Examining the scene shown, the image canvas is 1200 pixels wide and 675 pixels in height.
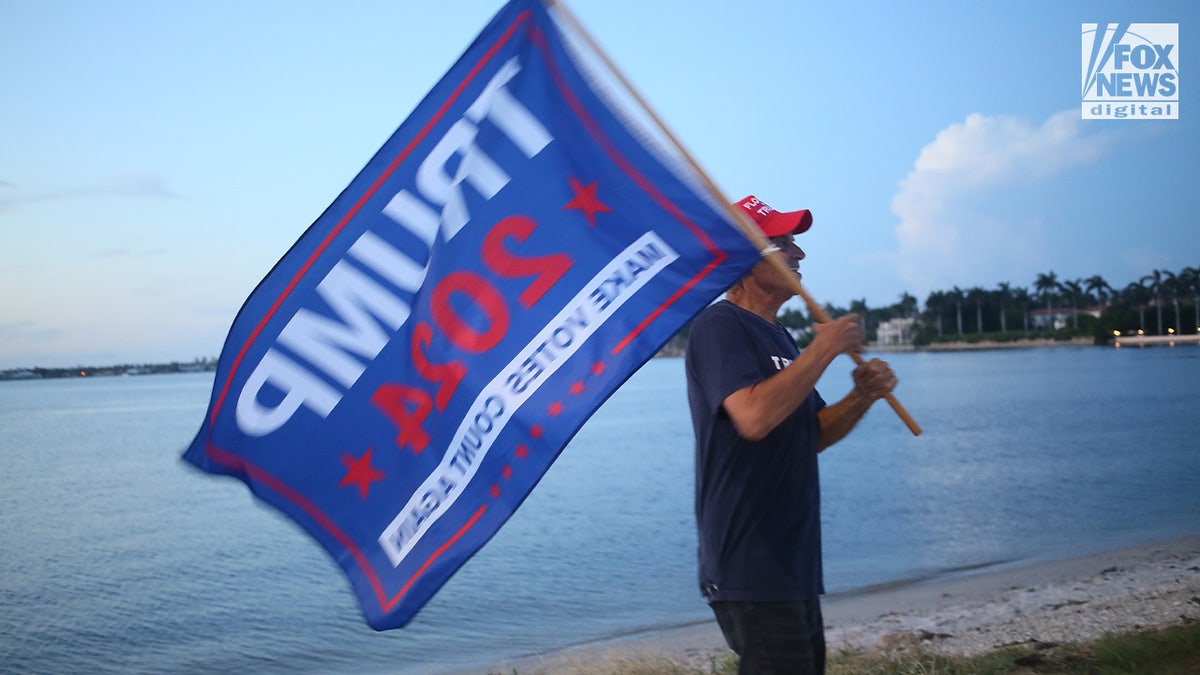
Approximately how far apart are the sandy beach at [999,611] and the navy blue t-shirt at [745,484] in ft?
16.6

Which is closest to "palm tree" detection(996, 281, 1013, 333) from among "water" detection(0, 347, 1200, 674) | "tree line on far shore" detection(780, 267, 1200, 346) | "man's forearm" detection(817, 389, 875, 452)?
"tree line on far shore" detection(780, 267, 1200, 346)

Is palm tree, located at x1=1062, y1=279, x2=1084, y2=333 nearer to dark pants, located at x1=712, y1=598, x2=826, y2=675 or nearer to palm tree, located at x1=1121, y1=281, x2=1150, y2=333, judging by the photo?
palm tree, located at x1=1121, y1=281, x2=1150, y2=333

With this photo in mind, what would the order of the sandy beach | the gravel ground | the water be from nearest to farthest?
the gravel ground → the sandy beach → the water

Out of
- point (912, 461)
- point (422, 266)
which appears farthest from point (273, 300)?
point (912, 461)

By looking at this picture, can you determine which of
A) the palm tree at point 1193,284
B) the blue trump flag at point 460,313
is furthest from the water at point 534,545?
the palm tree at point 1193,284

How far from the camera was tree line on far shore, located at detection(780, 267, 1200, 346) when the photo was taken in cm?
15412

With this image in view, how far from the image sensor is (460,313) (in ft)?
12.3

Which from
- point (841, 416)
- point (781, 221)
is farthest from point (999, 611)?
point (781, 221)

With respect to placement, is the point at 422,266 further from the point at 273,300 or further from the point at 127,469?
the point at 127,469

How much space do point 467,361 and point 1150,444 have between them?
118ft

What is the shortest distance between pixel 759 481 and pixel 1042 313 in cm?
20028

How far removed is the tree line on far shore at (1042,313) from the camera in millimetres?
154125

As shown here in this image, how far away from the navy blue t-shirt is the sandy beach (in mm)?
5045

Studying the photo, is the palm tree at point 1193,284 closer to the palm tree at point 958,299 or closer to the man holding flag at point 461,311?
the palm tree at point 958,299
